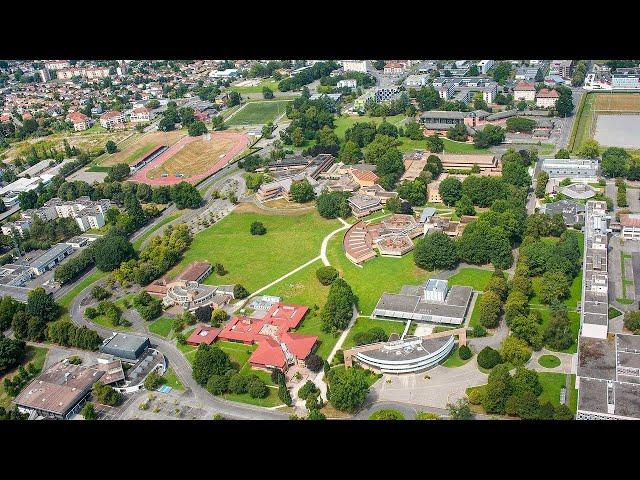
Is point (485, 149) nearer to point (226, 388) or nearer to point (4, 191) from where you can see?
point (226, 388)

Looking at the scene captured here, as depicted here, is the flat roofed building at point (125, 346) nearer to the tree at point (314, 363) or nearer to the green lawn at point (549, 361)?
the tree at point (314, 363)

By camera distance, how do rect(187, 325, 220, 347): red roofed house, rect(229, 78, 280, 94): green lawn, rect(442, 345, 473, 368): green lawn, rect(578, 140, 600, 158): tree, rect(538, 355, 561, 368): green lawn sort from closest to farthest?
1. rect(538, 355, 561, 368): green lawn
2. rect(442, 345, 473, 368): green lawn
3. rect(187, 325, 220, 347): red roofed house
4. rect(578, 140, 600, 158): tree
5. rect(229, 78, 280, 94): green lawn

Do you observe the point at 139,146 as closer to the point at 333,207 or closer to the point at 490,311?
the point at 333,207

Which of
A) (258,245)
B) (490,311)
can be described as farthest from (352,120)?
(490,311)

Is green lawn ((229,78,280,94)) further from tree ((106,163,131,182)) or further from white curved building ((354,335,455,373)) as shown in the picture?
white curved building ((354,335,455,373))

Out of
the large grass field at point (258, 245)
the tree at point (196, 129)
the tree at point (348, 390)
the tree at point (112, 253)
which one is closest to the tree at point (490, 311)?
the tree at point (348, 390)

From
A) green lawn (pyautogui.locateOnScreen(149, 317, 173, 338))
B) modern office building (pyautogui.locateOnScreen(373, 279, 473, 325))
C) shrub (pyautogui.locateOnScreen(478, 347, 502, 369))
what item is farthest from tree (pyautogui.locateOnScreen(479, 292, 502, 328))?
green lawn (pyautogui.locateOnScreen(149, 317, 173, 338))

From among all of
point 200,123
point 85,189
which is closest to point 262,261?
point 85,189
